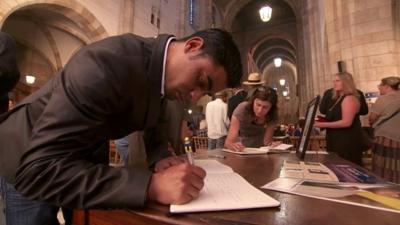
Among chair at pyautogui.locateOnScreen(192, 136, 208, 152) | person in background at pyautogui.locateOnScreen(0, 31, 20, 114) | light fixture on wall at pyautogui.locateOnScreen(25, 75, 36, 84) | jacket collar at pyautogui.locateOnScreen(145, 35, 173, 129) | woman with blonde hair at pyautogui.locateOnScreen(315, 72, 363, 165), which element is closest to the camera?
jacket collar at pyautogui.locateOnScreen(145, 35, 173, 129)

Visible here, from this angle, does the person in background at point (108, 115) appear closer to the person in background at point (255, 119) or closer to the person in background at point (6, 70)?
the person in background at point (6, 70)

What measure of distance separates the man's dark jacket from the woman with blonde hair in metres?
2.23

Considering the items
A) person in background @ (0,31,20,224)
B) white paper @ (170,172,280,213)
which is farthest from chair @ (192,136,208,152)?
white paper @ (170,172,280,213)

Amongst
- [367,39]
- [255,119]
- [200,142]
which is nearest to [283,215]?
[255,119]

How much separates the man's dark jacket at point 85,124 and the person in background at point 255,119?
5.49ft

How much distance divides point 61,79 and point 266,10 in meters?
12.2

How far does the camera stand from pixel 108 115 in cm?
83

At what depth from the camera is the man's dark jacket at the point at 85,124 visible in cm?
70

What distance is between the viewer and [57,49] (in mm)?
10281

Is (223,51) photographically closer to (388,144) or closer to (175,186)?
(175,186)

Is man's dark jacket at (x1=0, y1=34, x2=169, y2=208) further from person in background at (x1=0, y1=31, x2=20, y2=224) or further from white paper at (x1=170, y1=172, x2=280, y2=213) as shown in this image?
person in background at (x1=0, y1=31, x2=20, y2=224)

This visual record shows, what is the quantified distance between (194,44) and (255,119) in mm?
1921

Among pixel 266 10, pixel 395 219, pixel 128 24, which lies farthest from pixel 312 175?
pixel 266 10

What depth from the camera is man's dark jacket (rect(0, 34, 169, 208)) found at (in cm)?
70
